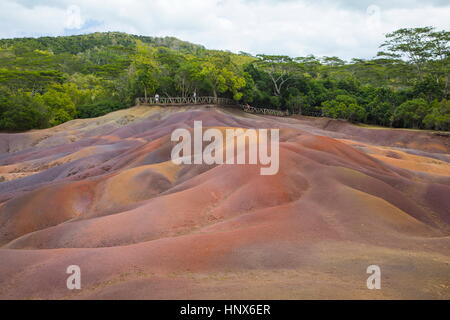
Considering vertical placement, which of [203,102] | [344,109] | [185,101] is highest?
[185,101]

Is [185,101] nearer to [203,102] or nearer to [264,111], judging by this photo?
[203,102]

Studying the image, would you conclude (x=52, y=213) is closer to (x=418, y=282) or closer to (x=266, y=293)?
(x=266, y=293)

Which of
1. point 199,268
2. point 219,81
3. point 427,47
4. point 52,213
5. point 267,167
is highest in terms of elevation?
point 427,47

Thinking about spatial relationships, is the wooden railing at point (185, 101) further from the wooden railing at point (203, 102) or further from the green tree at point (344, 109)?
the green tree at point (344, 109)

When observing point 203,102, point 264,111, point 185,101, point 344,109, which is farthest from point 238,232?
point 264,111

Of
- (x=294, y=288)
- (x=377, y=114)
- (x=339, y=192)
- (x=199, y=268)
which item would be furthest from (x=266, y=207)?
(x=377, y=114)

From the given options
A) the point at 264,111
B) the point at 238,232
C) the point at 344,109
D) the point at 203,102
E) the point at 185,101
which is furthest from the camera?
the point at 264,111
